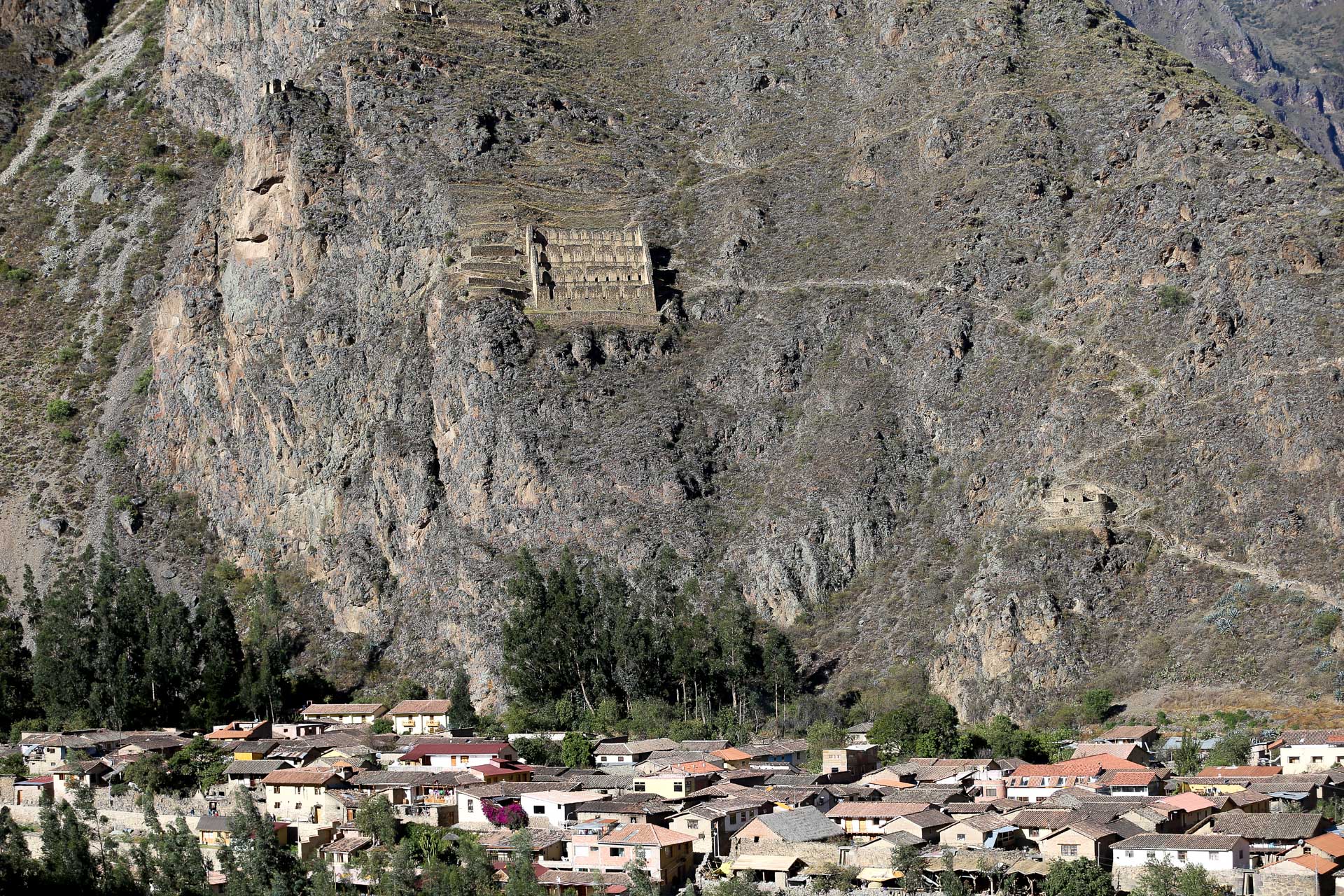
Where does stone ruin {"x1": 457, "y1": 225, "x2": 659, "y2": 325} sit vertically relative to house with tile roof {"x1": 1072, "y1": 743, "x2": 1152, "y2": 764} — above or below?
above

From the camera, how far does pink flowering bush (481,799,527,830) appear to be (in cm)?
10719

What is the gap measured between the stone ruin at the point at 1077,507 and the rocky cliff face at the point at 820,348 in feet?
0.97

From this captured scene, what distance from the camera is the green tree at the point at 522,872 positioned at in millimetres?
96375

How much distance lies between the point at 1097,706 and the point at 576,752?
85.9ft

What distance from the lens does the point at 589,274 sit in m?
156

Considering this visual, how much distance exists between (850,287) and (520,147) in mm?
28341

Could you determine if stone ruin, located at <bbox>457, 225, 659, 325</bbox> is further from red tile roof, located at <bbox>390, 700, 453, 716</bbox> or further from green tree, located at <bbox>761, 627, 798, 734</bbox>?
green tree, located at <bbox>761, 627, 798, 734</bbox>

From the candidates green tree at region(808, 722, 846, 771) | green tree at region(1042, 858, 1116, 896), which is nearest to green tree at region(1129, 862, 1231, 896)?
green tree at region(1042, 858, 1116, 896)

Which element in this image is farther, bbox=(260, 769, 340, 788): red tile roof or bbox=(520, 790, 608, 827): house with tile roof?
bbox=(260, 769, 340, 788): red tile roof

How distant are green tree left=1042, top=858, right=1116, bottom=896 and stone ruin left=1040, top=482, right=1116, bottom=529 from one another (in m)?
38.3

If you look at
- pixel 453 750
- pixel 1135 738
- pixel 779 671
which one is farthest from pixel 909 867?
pixel 779 671

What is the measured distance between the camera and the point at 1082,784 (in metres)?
107

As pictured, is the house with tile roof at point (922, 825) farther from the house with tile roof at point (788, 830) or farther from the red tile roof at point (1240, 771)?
the red tile roof at point (1240, 771)

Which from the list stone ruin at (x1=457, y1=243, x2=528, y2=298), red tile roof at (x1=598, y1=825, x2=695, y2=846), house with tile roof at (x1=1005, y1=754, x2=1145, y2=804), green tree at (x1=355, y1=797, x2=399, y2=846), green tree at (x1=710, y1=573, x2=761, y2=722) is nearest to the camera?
red tile roof at (x1=598, y1=825, x2=695, y2=846)
